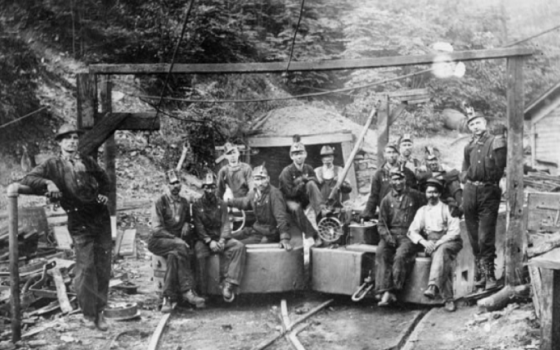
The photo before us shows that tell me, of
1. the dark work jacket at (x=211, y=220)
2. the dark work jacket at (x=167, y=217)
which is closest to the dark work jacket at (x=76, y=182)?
the dark work jacket at (x=167, y=217)

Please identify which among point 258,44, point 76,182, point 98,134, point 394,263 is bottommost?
point 394,263

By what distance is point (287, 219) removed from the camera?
9.66m

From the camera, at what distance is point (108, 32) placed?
1516 cm

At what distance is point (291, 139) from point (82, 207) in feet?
24.5

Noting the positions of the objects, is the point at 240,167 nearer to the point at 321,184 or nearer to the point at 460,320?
the point at 321,184

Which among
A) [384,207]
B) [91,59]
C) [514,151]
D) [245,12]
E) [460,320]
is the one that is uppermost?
[245,12]

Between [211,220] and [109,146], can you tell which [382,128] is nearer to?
[211,220]

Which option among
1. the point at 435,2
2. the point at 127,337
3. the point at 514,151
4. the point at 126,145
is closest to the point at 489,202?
the point at 514,151

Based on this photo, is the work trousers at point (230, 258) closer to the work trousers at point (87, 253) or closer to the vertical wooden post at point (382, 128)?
the work trousers at point (87, 253)

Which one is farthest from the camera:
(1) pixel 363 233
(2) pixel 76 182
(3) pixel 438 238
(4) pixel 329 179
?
(4) pixel 329 179

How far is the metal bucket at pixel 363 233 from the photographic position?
374 inches

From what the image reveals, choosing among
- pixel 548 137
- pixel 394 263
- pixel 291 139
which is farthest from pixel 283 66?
pixel 548 137

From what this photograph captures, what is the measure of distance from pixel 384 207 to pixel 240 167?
2698 millimetres

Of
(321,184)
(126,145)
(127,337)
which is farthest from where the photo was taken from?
(126,145)
